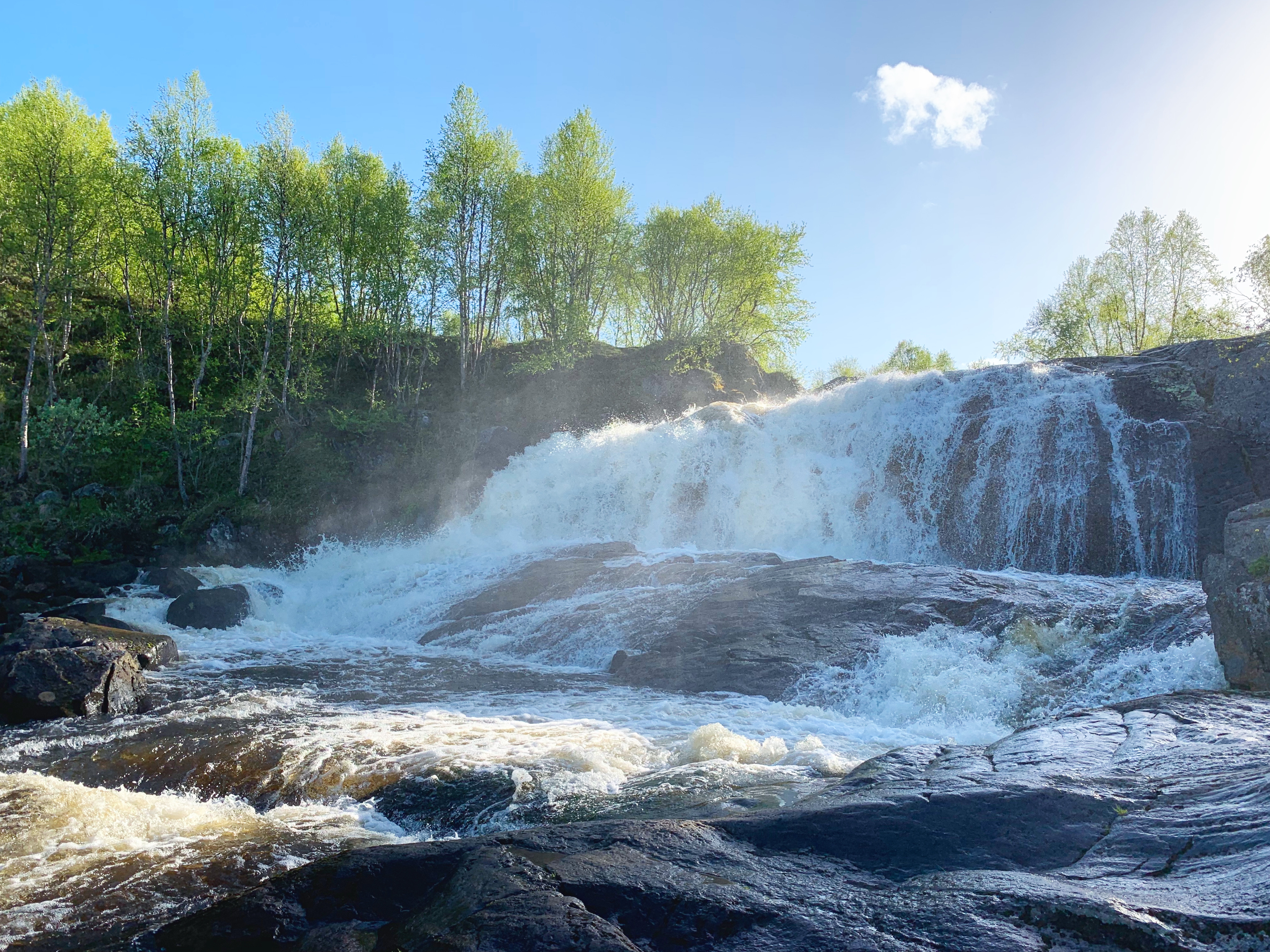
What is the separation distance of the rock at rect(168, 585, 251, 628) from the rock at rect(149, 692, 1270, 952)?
541 inches

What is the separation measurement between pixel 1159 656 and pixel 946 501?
9.38 m

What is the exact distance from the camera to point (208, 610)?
16203 millimetres

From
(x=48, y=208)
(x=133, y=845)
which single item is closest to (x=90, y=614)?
(x=133, y=845)

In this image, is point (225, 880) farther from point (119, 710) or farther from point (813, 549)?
point (813, 549)

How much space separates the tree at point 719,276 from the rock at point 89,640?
2608 cm

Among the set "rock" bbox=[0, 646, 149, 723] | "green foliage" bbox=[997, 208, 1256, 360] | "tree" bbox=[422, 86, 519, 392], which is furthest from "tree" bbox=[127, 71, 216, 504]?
"green foliage" bbox=[997, 208, 1256, 360]

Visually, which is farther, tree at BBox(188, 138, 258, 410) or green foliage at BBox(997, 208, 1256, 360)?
green foliage at BBox(997, 208, 1256, 360)

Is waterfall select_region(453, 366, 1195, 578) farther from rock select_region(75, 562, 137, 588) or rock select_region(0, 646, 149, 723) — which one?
rock select_region(0, 646, 149, 723)

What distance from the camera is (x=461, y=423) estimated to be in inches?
1088

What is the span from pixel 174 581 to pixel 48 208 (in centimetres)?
1193

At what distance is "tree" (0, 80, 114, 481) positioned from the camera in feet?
69.0

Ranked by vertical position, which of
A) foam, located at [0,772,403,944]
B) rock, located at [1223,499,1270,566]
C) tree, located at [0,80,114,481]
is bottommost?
foam, located at [0,772,403,944]

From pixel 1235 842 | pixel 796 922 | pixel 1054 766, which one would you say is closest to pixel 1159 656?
pixel 1054 766

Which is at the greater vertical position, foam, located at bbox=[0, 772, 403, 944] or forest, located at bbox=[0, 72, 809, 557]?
forest, located at bbox=[0, 72, 809, 557]
